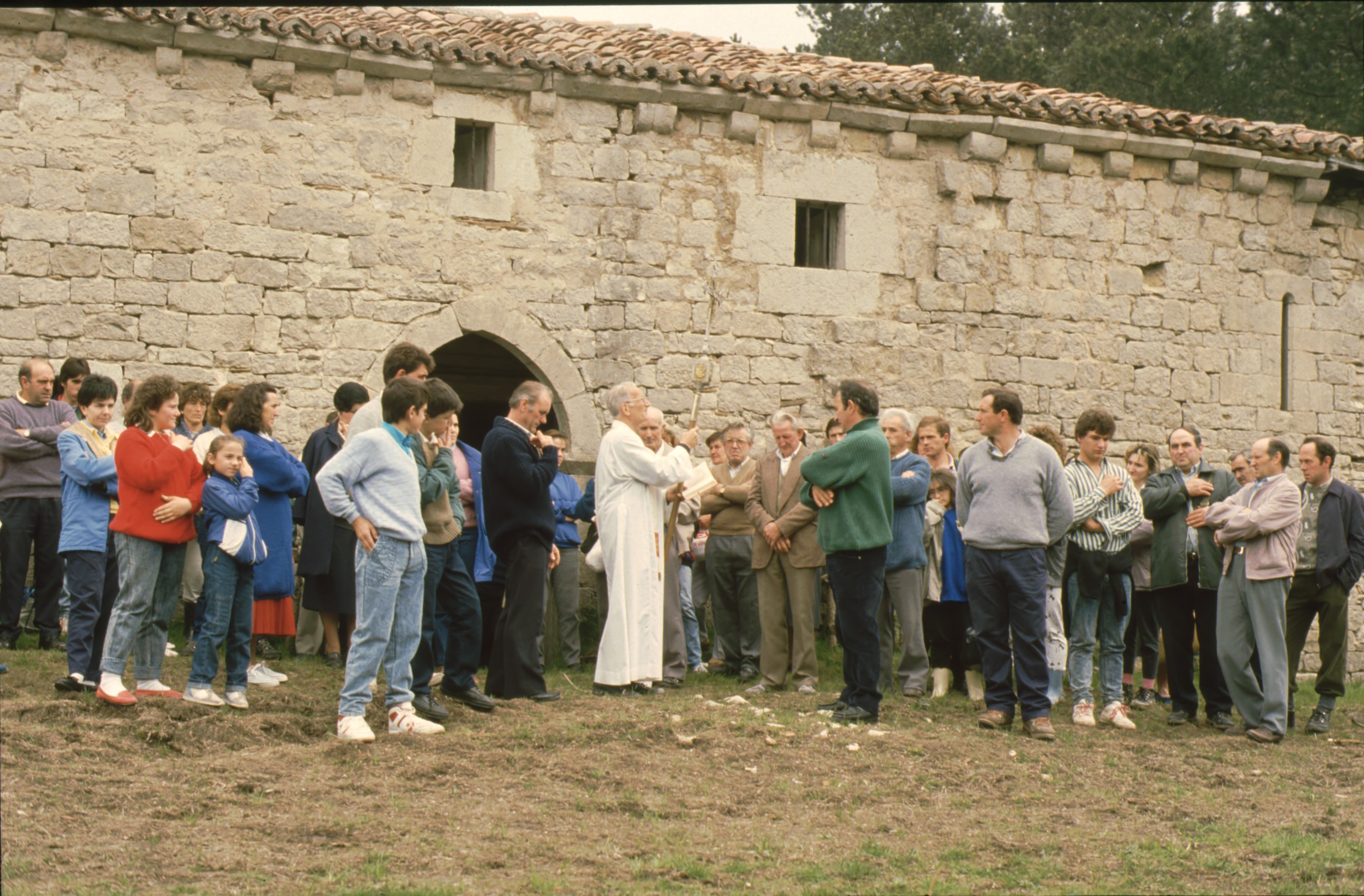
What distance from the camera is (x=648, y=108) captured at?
10.6 meters

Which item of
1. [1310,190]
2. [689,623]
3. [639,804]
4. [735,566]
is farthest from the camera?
[1310,190]

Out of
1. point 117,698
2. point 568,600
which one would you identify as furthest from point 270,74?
point 117,698

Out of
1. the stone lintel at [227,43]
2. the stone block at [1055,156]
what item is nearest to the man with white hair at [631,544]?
the stone lintel at [227,43]

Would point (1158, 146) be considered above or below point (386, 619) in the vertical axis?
above

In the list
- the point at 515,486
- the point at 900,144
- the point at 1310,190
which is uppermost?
the point at 900,144

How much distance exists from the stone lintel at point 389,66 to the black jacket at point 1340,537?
6828 millimetres

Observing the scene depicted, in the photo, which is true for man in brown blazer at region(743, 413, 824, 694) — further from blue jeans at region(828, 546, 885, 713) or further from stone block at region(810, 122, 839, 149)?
stone block at region(810, 122, 839, 149)

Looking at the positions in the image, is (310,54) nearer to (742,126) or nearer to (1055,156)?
(742,126)

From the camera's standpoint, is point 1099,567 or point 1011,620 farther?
point 1099,567

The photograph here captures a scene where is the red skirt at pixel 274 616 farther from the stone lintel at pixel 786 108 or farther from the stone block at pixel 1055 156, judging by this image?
the stone block at pixel 1055 156

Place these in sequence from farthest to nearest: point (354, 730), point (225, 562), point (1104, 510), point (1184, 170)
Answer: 1. point (1184, 170)
2. point (1104, 510)
3. point (225, 562)
4. point (354, 730)

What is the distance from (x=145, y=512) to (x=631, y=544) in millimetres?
2662

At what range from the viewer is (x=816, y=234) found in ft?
37.2

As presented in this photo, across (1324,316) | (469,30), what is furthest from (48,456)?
(1324,316)
